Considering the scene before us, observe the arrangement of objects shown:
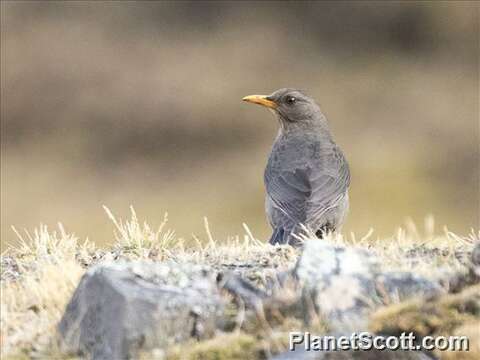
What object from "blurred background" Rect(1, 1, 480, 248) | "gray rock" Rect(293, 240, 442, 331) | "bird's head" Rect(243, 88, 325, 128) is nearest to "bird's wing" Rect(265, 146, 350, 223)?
"bird's head" Rect(243, 88, 325, 128)

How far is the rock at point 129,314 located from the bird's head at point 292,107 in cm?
690

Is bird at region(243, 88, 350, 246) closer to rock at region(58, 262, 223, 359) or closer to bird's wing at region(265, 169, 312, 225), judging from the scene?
bird's wing at region(265, 169, 312, 225)

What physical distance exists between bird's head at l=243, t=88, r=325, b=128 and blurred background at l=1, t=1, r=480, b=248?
1624cm

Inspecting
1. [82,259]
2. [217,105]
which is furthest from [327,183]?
[217,105]

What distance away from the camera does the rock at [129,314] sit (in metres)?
7.89

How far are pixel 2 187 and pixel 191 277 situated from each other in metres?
29.0

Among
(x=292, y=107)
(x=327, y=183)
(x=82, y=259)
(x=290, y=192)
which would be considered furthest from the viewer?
(x=292, y=107)

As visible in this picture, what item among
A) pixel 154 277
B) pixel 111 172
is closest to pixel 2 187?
pixel 111 172

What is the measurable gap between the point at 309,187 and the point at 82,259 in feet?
12.0

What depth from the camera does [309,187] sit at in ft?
44.4

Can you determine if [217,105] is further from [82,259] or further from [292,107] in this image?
[82,259]

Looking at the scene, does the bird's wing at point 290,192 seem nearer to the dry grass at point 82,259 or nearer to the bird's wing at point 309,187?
the bird's wing at point 309,187

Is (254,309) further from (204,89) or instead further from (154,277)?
(204,89)

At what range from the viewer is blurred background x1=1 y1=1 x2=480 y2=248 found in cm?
3672
